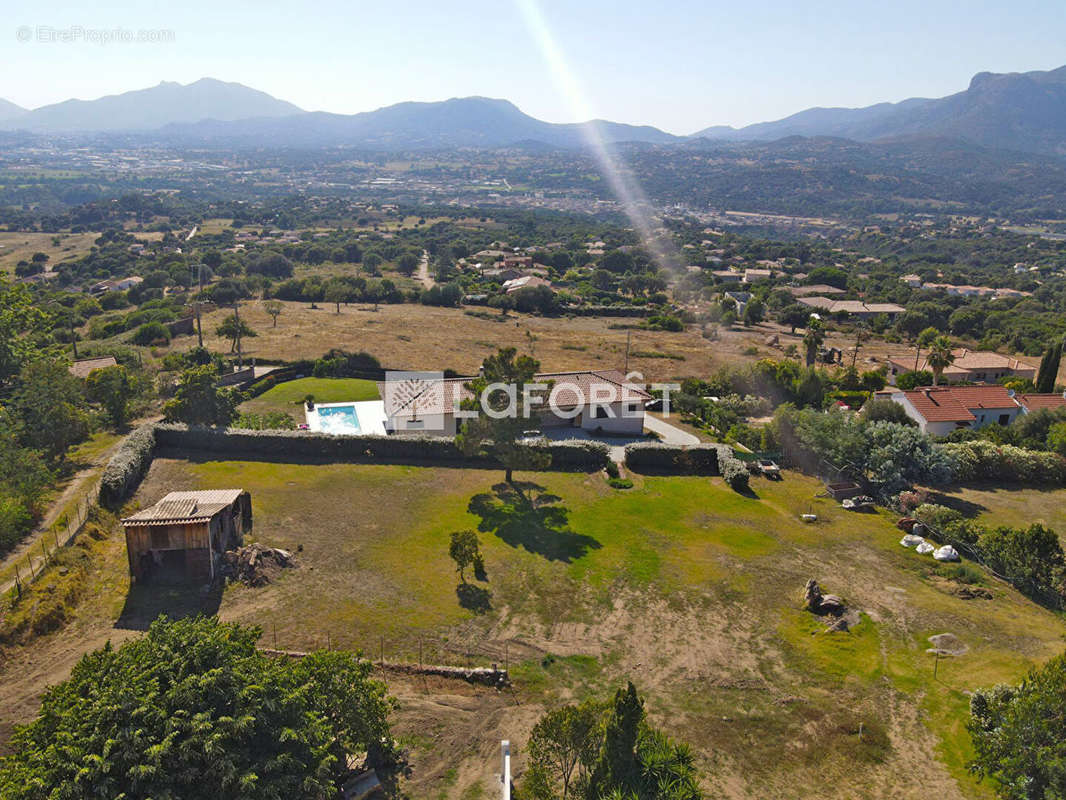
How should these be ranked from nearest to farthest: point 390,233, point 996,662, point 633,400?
point 996,662
point 633,400
point 390,233

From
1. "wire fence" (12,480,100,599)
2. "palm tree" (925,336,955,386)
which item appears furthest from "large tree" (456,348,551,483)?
"palm tree" (925,336,955,386)

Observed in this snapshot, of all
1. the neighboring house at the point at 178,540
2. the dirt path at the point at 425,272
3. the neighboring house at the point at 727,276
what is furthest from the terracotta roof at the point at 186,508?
the neighboring house at the point at 727,276

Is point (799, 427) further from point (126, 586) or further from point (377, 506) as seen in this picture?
point (126, 586)

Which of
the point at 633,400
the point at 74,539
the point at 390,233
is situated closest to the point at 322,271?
the point at 390,233

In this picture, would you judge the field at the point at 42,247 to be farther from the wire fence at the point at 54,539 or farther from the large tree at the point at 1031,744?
the large tree at the point at 1031,744

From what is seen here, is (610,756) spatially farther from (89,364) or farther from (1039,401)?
(89,364)

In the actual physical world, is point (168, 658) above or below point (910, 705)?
above
